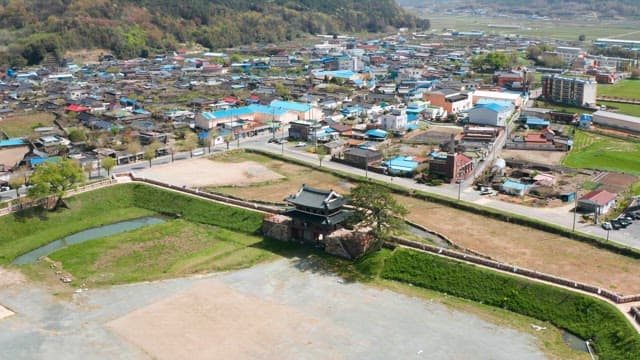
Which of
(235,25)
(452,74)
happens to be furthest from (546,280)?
(235,25)

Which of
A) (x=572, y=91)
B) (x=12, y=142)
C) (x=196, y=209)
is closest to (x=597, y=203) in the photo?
(x=196, y=209)

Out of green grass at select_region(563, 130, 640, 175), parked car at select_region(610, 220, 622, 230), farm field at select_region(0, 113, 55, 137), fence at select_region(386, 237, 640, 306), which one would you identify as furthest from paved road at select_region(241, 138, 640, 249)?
farm field at select_region(0, 113, 55, 137)

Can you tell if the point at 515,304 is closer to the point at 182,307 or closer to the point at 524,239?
the point at 524,239

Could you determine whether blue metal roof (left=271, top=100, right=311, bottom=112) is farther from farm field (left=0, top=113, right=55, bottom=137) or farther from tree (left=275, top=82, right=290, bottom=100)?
farm field (left=0, top=113, right=55, bottom=137)

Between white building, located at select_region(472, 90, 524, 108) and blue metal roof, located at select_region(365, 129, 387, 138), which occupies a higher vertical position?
white building, located at select_region(472, 90, 524, 108)

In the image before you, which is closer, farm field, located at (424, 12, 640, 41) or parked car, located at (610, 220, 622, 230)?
parked car, located at (610, 220, 622, 230)

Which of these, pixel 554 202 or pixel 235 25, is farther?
pixel 235 25
